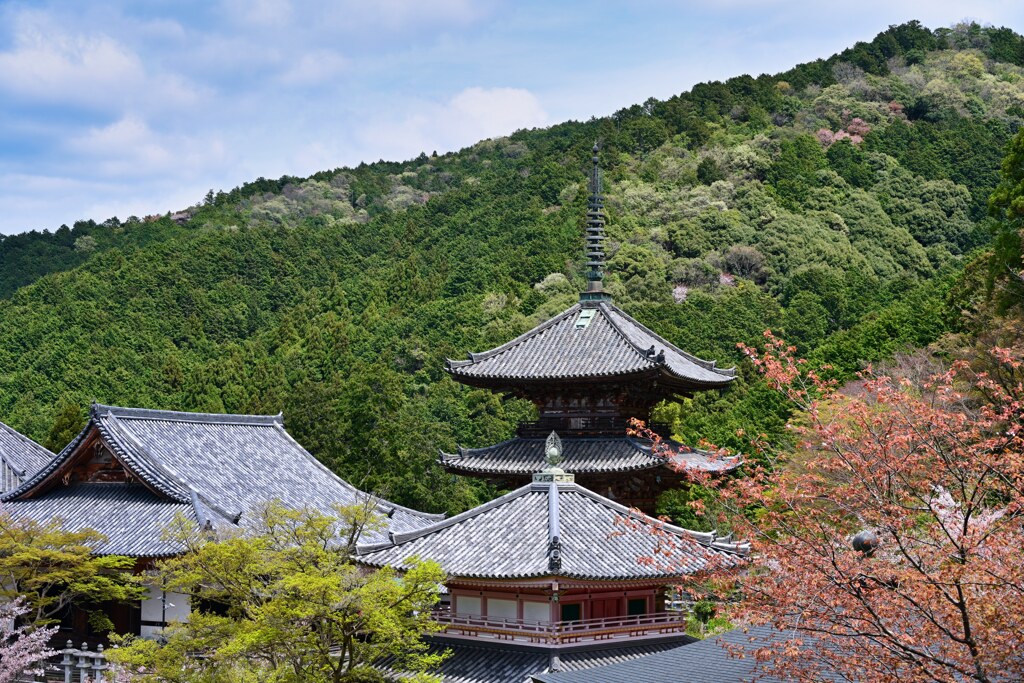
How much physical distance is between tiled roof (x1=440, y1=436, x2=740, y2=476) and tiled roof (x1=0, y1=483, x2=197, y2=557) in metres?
6.35

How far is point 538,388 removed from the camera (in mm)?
29062

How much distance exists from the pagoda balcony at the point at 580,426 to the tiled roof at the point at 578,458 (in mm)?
157

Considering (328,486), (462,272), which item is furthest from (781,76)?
(328,486)

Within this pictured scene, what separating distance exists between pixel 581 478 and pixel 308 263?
7240cm

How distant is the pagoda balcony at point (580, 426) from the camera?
93.7ft

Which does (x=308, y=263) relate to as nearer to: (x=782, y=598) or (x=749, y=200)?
(x=749, y=200)

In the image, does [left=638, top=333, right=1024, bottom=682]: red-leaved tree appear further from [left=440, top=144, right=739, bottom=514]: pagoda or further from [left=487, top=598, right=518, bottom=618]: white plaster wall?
[left=440, top=144, right=739, bottom=514]: pagoda

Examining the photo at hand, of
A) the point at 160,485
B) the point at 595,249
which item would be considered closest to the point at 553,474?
the point at 595,249

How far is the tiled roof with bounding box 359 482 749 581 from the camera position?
73.0 feet

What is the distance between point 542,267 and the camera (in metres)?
81.6

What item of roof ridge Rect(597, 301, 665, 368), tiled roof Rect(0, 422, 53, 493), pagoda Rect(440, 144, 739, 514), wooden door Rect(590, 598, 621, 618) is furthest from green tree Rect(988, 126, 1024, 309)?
tiled roof Rect(0, 422, 53, 493)

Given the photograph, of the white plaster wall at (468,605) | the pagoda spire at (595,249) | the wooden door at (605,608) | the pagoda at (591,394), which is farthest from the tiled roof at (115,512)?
the pagoda spire at (595,249)

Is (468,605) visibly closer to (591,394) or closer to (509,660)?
(509,660)

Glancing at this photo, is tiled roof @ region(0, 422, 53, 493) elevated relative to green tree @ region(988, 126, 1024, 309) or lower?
lower
